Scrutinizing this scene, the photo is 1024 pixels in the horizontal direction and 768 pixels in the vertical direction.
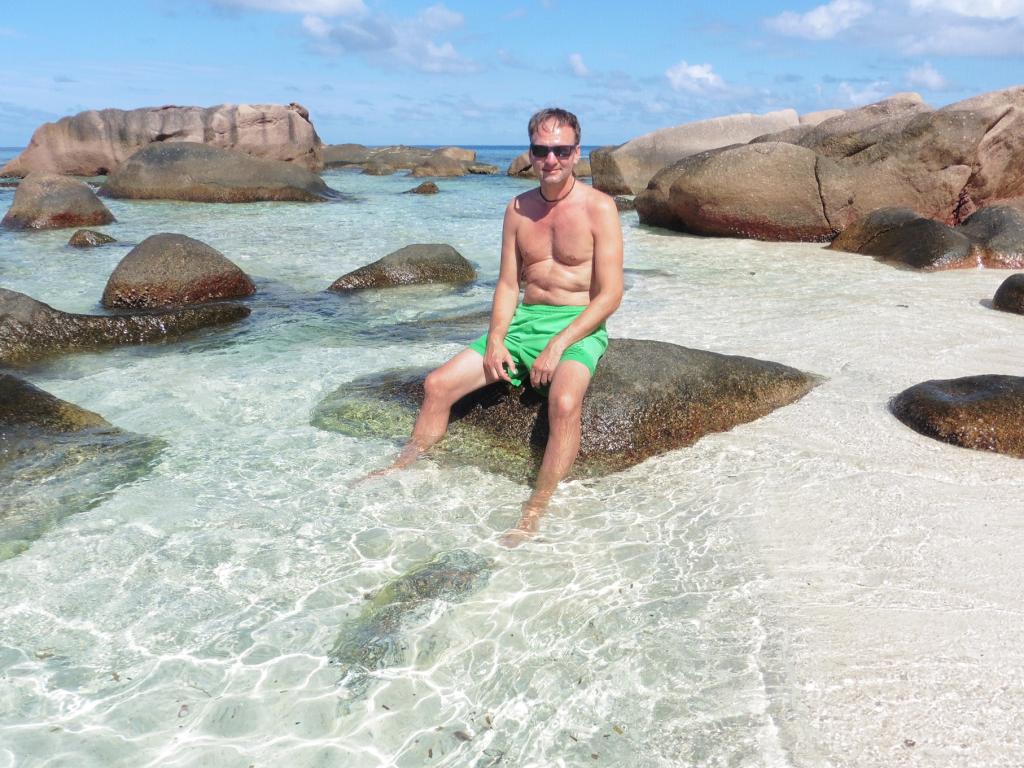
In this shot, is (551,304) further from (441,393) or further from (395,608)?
(395,608)

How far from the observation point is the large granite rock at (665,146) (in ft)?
74.5

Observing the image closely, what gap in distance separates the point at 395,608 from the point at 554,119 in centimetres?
262

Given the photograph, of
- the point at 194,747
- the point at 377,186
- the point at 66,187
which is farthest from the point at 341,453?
the point at 377,186

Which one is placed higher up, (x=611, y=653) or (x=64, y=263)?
(x=64, y=263)

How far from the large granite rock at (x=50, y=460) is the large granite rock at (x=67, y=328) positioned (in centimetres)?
227

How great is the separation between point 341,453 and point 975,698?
3.40 m

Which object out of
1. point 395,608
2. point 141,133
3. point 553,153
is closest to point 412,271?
point 553,153

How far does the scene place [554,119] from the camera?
173 inches

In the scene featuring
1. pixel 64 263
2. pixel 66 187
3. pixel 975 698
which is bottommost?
pixel 975 698

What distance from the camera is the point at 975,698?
269 centimetres

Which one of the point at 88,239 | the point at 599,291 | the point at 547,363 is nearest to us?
the point at 547,363

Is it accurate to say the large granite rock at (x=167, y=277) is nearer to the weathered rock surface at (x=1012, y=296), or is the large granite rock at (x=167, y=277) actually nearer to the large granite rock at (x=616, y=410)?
the large granite rock at (x=616, y=410)

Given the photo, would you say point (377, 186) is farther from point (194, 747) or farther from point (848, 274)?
point (194, 747)

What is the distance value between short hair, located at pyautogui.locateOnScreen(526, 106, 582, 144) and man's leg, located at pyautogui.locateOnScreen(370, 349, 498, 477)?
1302mm
